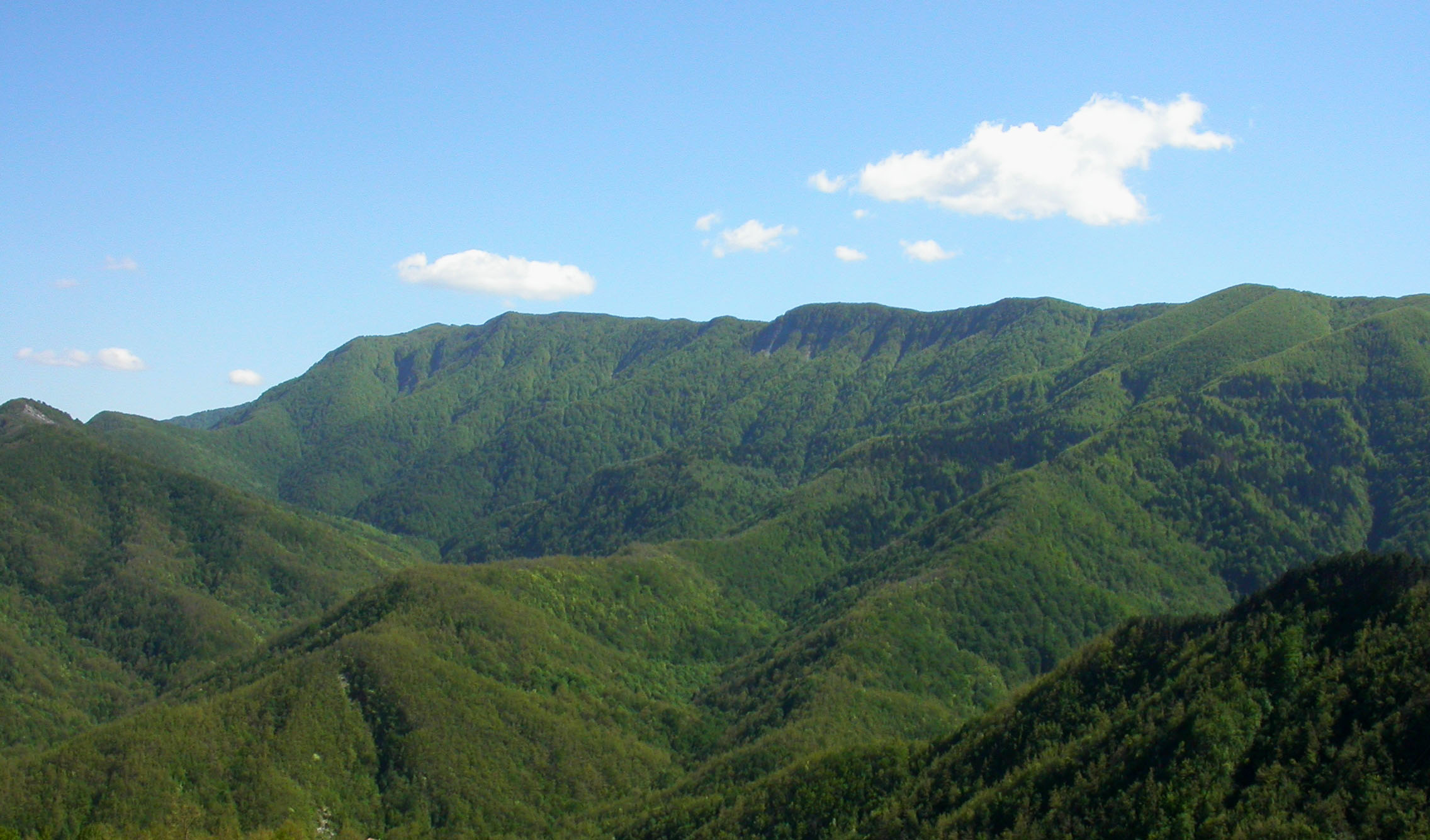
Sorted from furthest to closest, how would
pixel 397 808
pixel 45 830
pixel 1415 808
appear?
pixel 397 808
pixel 45 830
pixel 1415 808

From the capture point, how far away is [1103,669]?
11562 centimetres

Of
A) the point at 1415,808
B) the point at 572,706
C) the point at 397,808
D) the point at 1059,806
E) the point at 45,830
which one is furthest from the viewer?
the point at 572,706

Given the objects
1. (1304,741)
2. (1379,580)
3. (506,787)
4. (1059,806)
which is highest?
(1379,580)

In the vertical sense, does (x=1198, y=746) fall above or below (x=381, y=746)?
above

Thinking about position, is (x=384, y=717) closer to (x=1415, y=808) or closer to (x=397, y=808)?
(x=397, y=808)

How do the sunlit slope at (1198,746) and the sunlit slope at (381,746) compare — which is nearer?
the sunlit slope at (1198,746)

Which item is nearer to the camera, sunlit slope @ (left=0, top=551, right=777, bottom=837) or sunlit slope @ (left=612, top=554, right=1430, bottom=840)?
sunlit slope @ (left=612, top=554, right=1430, bottom=840)

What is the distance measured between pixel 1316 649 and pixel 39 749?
190 metres

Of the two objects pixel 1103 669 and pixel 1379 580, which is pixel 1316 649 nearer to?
pixel 1379 580

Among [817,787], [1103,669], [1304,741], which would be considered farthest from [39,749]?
[1304,741]

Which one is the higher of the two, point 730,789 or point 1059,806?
point 1059,806

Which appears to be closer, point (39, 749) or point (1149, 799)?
point (1149, 799)

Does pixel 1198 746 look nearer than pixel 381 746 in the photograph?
Yes

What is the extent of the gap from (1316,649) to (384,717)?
119350 millimetres
